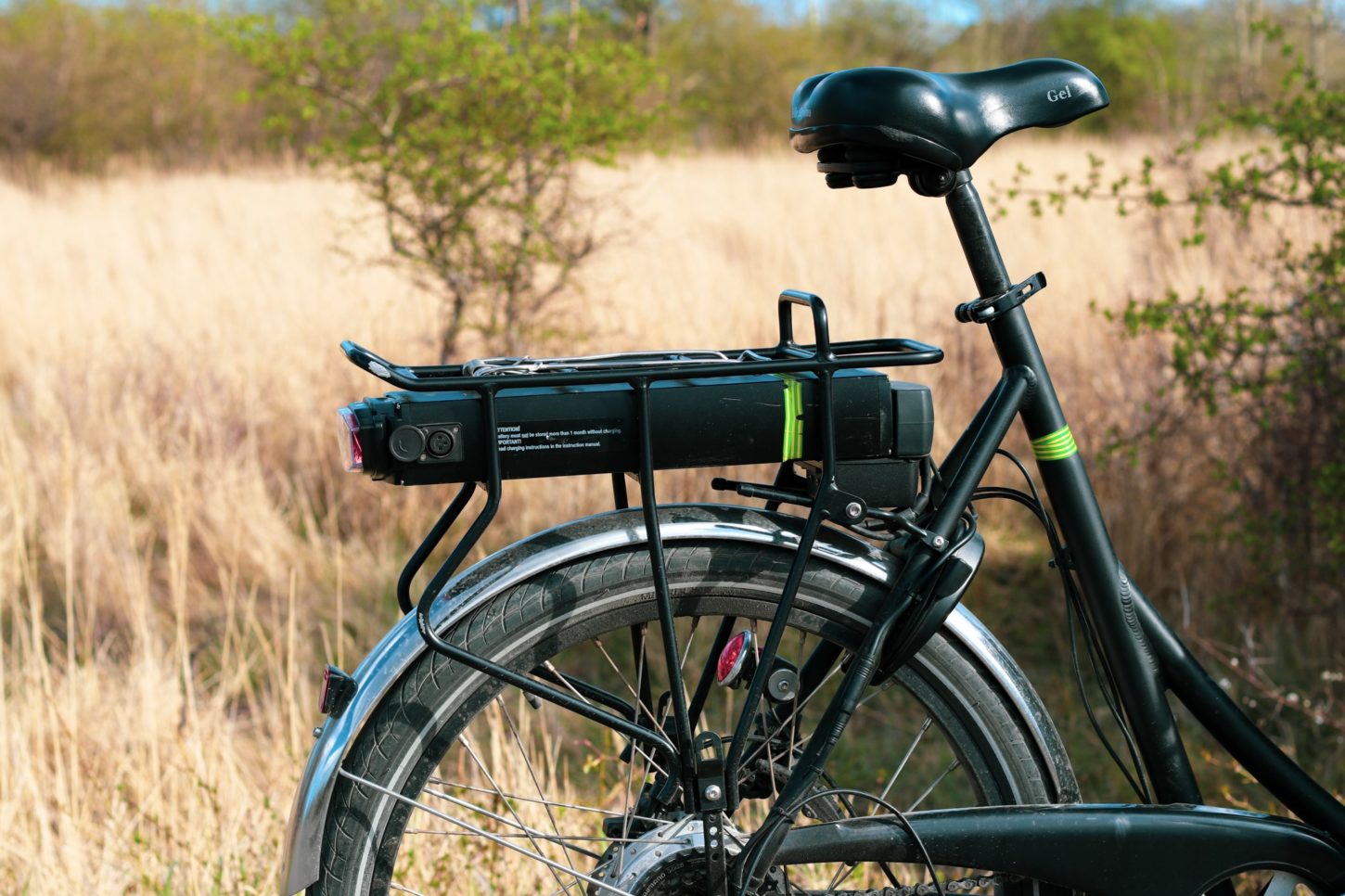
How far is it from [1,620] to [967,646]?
342 cm

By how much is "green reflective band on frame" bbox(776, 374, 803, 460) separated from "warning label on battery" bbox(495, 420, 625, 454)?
21 centimetres

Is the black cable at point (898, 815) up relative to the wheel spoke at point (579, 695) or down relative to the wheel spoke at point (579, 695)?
down

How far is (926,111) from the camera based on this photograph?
1.60 m

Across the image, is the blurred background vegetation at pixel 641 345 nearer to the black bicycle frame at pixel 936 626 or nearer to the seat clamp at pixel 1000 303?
the black bicycle frame at pixel 936 626

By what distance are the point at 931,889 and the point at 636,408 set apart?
0.75 metres

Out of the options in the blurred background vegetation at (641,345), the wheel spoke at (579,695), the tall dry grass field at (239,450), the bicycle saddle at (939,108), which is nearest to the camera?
the bicycle saddle at (939,108)

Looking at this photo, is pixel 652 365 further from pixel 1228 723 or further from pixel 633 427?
pixel 1228 723

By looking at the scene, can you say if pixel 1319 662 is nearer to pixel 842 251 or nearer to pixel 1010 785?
pixel 1010 785

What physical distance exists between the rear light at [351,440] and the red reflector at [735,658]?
21.4 inches

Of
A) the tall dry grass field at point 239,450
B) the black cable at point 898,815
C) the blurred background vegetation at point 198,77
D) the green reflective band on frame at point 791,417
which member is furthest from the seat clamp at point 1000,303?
the blurred background vegetation at point 198,77

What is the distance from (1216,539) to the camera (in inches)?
157

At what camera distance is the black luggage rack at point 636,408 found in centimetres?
151

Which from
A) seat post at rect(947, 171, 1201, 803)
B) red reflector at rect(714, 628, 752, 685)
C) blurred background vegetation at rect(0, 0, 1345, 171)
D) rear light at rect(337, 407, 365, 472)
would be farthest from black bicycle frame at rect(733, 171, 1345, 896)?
blurred background vegetation at rect(0, 0, 1345, 171)

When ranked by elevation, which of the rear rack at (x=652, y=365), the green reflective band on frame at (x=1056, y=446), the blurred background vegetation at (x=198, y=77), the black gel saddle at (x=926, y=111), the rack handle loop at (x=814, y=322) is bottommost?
the green reflective band on frame at (x=1056, y=446)
